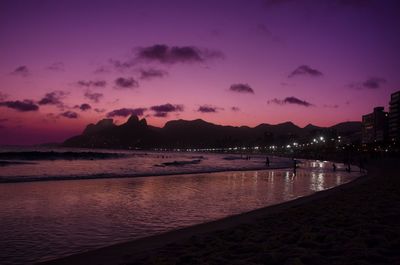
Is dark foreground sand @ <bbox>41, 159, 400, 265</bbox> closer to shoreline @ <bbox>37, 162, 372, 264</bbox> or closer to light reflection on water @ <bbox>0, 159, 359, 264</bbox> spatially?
shoreline @ <bbox>37, 162, 372, 264</bbox>

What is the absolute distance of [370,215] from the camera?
11.9 metres

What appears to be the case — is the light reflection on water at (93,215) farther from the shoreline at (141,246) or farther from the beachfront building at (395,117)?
the beachfront building at (395,117)

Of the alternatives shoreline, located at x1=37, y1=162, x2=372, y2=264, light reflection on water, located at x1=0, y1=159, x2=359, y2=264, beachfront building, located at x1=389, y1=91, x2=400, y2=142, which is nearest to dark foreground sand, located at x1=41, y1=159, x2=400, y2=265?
shoreline, located at x1=37, y1=162, x2=372, y2=264

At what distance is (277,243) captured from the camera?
8508mm

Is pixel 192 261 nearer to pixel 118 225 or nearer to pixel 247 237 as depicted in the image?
pixel 247 237

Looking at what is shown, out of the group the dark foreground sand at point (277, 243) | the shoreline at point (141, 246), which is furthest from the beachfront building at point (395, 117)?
the shoreline at point (141, 246)

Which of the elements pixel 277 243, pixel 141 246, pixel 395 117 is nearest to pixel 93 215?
pixel 141 246

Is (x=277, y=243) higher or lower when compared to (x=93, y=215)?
higher

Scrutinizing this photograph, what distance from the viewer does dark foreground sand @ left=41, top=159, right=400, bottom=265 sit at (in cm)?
725

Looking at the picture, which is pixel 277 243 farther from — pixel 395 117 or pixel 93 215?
pixel 395 117

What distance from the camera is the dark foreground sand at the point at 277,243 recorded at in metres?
7.25

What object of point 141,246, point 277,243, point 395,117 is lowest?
point 141,246

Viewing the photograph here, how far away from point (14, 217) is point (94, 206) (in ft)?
11.8

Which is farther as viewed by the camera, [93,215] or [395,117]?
[395,117]
